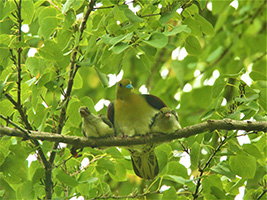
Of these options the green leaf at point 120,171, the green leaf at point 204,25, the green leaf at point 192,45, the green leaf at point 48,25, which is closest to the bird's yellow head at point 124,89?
the green leaf at point 120,171

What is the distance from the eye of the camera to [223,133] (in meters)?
3.10

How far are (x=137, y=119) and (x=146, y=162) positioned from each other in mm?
449

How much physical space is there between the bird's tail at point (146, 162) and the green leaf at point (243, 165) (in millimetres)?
885

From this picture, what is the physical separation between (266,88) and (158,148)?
4.48 ft

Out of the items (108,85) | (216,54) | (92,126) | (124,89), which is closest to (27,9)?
(108,85)

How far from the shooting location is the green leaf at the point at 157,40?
7.13 ft

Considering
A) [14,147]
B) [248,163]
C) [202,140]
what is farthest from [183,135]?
[14,147]

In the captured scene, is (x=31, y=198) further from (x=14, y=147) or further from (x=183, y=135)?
(x=183, y=135)

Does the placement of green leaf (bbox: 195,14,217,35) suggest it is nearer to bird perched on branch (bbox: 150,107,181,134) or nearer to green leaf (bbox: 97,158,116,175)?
bird perched on branch (bbox: 150,107,181,134)

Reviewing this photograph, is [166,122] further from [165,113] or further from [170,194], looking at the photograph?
[170,194]

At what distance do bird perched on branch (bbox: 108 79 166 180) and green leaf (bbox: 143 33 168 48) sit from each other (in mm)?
1558

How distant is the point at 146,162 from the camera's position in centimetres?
381

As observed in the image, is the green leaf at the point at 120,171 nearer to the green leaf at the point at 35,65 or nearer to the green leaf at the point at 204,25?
the green leaf at the point at 35,65

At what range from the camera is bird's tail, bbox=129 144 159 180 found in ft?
12.4
